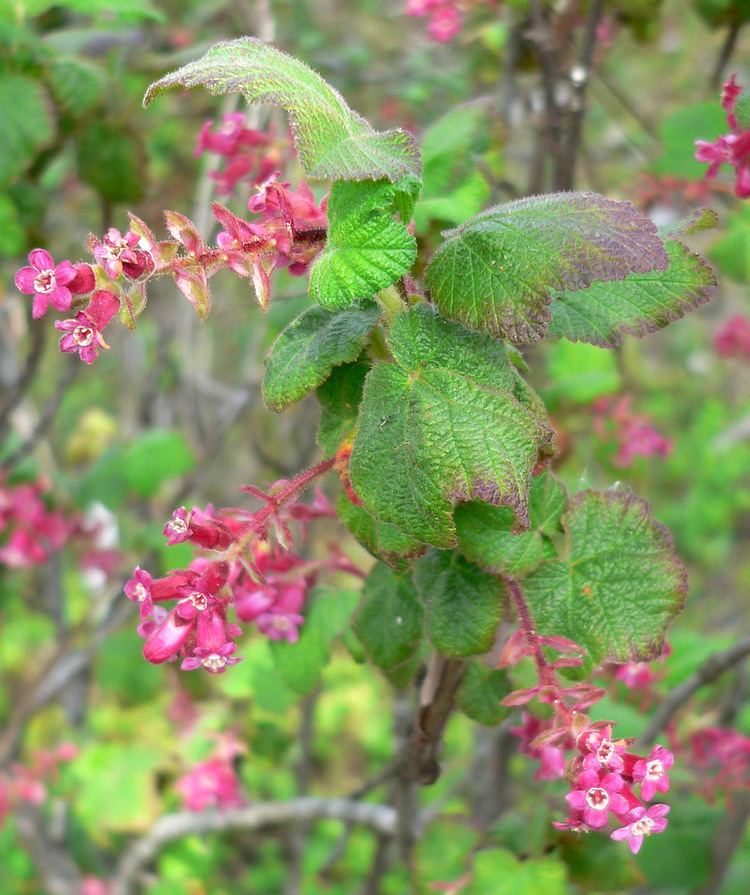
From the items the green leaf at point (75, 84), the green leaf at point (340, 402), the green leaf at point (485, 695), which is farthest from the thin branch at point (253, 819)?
the green leaf at point (75, 84)

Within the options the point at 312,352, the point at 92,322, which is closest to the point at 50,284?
the point at 92,322

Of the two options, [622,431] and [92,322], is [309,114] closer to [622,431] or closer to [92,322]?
[92,322]

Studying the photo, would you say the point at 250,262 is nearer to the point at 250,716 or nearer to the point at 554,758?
the point at 554,758

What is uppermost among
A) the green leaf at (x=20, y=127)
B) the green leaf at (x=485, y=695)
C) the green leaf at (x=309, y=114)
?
the green leaf at (x=309, y=114)

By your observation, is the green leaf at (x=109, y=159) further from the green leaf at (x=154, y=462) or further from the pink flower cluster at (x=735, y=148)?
the pink flower cluster at (x=735, y=148)

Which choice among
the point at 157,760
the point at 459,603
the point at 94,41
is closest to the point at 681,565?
the point at 459,603

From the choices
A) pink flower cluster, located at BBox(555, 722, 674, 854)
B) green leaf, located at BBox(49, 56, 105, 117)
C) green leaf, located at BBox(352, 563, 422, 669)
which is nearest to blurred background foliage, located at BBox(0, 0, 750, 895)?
green leaf, located at BBox(49, 56, 105, 117)
